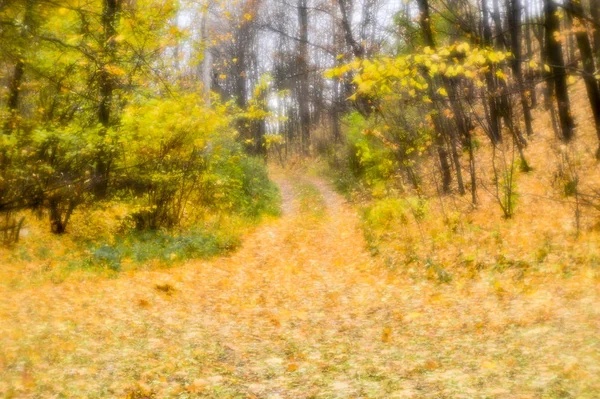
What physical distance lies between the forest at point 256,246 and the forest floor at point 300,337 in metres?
0.03

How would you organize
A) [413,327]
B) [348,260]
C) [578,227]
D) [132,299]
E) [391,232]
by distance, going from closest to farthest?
[413,327] < [132,299] < [578,227] < [348,260] < [391,232]

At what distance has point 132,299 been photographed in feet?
24.7

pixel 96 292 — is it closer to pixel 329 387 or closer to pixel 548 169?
pixel 329 387

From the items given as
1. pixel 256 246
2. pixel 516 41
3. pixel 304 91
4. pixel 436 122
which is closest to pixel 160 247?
pixel 256 246

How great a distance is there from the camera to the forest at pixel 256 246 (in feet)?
15.8

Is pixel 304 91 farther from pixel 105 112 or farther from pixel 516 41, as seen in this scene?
pixel 105 112

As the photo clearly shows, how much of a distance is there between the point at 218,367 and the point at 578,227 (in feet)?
20.4

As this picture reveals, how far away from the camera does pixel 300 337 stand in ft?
19.9

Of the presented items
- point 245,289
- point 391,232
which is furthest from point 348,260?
point 245,289

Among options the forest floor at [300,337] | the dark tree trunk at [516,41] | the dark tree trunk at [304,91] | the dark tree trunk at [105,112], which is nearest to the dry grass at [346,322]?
the forest floor at [300,337]

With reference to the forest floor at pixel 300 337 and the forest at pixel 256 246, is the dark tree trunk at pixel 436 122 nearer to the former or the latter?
the forest at pixel 256 246

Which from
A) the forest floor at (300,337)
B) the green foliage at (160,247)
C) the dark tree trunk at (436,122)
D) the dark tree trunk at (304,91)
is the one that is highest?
the dark tree trunk at (304,91)

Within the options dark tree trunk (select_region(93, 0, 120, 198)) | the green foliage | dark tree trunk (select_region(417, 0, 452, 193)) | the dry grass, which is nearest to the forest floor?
the dry grass

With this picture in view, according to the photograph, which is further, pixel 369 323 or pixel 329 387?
pixel 369 323
